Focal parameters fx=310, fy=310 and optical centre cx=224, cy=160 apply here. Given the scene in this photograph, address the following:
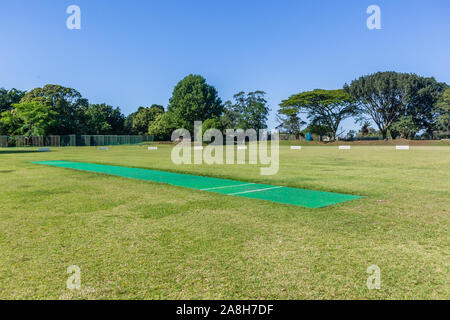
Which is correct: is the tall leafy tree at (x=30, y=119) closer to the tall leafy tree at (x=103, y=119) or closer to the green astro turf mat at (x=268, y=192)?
the tall leafy tree at (x=103, y=119)

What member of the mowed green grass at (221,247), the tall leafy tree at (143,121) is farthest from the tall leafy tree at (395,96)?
the mowed green grass at (221,247)

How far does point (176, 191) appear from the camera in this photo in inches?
319

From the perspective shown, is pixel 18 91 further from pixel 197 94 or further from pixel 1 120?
pixel 197 94

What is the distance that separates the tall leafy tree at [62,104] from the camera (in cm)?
6028

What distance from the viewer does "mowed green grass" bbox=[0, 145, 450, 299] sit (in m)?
2.78

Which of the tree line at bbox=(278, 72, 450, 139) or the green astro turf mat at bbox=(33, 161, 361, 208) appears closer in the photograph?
the green astro turf mat at bbox=(33, 161, 361, 208)

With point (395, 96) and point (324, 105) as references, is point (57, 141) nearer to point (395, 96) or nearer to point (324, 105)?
point (324, 105)

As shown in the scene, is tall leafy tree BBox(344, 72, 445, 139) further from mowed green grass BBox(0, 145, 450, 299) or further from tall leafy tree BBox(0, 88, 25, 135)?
tall leafy tree BBox(0, 88, 25, 135)

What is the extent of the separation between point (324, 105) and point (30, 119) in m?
53.6

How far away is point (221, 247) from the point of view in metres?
3.84

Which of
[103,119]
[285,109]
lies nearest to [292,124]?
[285,109]

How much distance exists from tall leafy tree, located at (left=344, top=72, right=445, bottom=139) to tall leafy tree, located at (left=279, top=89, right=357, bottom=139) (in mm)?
3515

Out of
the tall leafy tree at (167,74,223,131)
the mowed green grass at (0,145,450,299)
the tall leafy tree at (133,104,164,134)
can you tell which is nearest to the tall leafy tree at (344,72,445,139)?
the tall leafy tree at (167,74,223,131)
